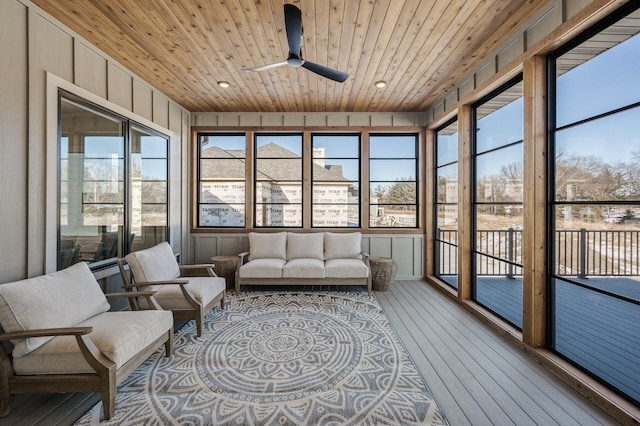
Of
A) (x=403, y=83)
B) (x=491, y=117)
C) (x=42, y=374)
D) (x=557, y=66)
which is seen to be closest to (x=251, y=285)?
(x=42, y=374)

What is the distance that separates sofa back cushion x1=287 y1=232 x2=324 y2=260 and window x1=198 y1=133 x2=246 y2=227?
116cm

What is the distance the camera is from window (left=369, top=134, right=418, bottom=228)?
17.3 ft

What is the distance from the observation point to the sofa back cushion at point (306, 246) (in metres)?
4.75

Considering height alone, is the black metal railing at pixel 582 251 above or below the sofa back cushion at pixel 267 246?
above

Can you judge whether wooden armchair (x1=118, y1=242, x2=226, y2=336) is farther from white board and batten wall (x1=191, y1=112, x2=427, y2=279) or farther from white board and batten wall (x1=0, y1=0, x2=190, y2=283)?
white board and batten wall (x1=191, y1=112, x2=427, y2=279)

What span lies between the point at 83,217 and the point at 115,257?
663 millimetres

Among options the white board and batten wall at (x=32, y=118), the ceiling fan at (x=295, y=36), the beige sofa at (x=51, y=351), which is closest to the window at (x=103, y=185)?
the white board and batten wall at (x=32, y=118)

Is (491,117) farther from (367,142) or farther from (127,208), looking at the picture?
(127,208)

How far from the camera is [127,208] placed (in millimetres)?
3574

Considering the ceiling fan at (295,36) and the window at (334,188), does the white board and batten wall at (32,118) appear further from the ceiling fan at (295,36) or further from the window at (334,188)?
the window at (334,188)

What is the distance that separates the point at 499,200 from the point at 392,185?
2167mm

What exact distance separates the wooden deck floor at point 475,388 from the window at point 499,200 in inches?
23.9

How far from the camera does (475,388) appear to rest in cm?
211

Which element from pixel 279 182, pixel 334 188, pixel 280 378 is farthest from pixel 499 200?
pixel 279 182
